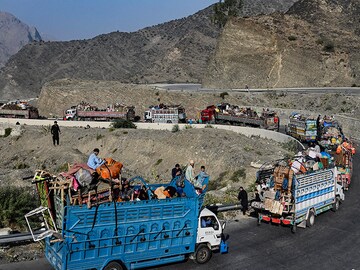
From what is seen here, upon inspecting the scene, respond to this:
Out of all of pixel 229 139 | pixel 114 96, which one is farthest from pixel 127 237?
pixel 114 96

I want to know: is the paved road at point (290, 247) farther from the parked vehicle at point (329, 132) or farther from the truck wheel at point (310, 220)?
the parked vehicle at point (329, 132)

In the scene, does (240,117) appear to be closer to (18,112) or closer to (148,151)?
(148,151)

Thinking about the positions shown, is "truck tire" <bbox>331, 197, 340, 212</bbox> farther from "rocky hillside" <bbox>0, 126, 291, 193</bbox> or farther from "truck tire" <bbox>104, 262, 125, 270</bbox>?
"truck tire" <bbox>104, 262, 125, 270</bbox>

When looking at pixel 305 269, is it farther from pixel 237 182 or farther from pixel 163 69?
pixel 163 69

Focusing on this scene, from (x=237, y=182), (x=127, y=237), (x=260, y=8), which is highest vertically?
(x=260, y=8)

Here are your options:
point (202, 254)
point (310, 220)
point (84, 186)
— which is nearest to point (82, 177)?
point (84, 186)

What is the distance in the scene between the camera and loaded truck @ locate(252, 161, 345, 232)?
18.1 meters

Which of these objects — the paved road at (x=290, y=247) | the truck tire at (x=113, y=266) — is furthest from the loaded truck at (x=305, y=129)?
the truck tire at (x=113, y=266)

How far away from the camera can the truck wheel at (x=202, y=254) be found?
14758mm

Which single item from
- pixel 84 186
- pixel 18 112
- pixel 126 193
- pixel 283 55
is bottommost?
pixel 18 112

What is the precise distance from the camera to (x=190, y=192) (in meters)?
14.8

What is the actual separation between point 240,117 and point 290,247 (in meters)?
34.3

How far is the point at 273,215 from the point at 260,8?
186983 mm

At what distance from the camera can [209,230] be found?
1504cm
